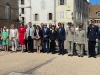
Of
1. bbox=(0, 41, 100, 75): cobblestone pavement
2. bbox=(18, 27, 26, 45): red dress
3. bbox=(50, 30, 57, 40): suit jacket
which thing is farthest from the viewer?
bbox=(18, 27, 26, 45): red dress

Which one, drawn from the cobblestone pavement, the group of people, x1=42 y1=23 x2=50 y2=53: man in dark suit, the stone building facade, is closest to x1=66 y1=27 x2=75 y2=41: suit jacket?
the group of people

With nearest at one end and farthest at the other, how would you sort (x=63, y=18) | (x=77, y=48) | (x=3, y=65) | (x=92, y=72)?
1. (x=92, y=72)
2. (x=3, y=65)
3. (x=77, y=48)
4. (x=63, y=18)

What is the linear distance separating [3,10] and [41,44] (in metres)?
17.5

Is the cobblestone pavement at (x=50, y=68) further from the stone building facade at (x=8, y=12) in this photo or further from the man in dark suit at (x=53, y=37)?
the stone building facade at (x=8, y=12)

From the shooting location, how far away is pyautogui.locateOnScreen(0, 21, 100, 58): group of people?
12531 millimetres

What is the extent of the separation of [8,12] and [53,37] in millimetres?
18824

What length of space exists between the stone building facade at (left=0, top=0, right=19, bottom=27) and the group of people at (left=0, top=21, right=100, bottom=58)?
15.6 m

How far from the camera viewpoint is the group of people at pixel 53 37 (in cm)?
1253

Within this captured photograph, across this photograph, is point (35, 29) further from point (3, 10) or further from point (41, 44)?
point (3, 10)

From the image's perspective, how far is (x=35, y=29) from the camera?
14.2 metres

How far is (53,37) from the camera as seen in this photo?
13758 mm

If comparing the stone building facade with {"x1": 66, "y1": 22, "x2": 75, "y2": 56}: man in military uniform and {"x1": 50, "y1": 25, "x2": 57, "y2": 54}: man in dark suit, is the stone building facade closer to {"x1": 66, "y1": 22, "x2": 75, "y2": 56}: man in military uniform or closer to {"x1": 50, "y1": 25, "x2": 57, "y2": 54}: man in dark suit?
{"x1": 50, "y1": 25, "x2": 57, "y2": 54}: man in dark suit

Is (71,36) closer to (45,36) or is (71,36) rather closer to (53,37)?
(53,37)

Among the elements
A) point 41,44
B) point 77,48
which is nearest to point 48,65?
point 77,48
